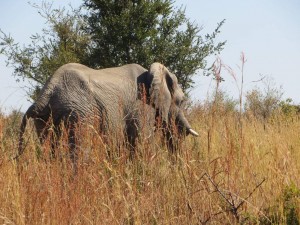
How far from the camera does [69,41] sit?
481 inches

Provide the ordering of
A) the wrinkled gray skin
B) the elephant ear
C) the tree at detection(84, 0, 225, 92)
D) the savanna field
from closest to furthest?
1. the savanna field
2. the wrinkled gray skin
3. the elephant ear
4. the tree at detection(84, 0, 225, 92)

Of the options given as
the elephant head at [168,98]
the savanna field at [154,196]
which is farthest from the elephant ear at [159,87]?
the savanna field at [154,196]

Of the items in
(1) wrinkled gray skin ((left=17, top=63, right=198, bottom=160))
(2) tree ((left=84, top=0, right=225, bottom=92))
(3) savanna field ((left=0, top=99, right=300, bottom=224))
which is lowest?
(3) savanna field ((left=0, top=99, right=300, bottom=224))

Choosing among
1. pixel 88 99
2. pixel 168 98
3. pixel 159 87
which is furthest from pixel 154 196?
pixel 168 98

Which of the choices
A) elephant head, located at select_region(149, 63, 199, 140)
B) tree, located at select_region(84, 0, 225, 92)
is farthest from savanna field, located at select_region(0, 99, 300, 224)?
tree, located at select_region(84, 0, 225, 92)

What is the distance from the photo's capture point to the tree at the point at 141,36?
1077 centimetres

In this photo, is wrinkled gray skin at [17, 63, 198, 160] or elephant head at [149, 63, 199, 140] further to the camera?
elephant head at [149, 63, 199, 140]

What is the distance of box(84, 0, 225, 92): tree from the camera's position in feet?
35.3

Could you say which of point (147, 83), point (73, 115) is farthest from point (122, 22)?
point (73, 115)

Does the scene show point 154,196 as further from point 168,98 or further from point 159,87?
point 168,98

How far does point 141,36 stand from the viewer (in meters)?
10.6

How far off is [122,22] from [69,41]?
205cm

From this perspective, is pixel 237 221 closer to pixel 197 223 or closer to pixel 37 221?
pixel 197 223

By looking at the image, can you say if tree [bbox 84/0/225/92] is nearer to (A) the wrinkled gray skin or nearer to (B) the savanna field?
(A) the wrinkled gray skin
